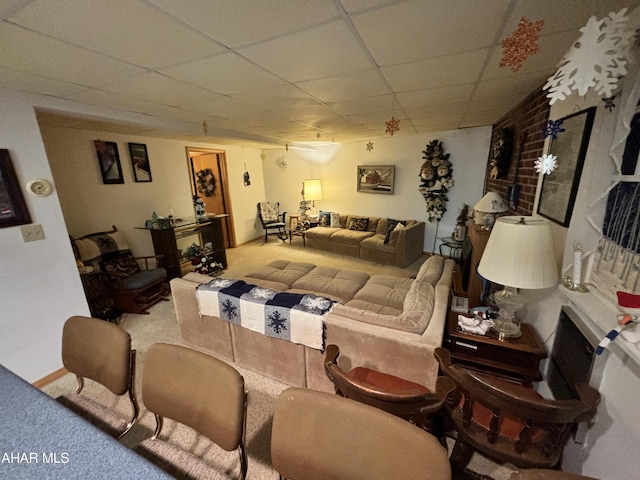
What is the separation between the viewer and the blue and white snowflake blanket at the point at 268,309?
67.9 inches

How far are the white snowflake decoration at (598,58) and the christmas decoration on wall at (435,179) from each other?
4.00m

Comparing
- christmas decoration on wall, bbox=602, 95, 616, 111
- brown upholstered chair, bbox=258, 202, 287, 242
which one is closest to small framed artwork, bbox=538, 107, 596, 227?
christmas decoration on wall, bbox=602, 95, 616, 111

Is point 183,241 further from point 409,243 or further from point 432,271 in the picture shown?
point 409,243

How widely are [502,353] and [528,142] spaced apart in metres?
1.79

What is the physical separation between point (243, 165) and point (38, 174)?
396 cm

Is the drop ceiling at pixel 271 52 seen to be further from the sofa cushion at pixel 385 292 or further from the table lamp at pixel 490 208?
the sofa cushion at pixel 385 292

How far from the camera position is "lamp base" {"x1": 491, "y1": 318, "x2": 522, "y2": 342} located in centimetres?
146

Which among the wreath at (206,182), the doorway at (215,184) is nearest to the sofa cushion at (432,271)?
the doorway at (215,184)

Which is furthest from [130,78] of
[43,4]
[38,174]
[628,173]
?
[628,173]

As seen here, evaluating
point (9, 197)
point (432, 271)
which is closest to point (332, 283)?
point (432, 271)

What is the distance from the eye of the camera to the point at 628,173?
3.12 ft

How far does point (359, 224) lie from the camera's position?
5375 millimetres

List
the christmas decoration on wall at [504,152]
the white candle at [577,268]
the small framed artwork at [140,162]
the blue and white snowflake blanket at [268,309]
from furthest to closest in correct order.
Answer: the small framed artwork at [140,162]
the christmas decoration on wall at [504,152]
the blue and white snowflake blanket at [268,309]
the white candle at [577,268]

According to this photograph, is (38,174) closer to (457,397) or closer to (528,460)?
(457,397)
